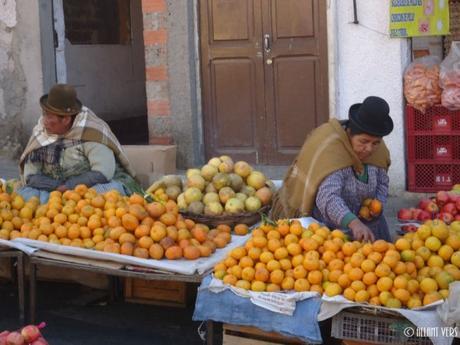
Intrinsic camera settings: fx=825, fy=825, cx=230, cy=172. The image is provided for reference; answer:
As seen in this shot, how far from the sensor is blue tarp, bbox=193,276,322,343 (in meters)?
4.17

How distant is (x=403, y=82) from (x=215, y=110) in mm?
2081

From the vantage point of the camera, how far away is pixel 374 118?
479 cm

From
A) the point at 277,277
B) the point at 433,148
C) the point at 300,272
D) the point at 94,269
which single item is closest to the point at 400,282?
the point at 300,272

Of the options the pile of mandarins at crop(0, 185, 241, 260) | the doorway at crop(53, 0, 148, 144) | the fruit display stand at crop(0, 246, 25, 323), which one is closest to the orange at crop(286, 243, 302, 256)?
the pile of mandarins at crop(0, 185, 241, 260)

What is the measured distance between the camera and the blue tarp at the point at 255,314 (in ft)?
13.7

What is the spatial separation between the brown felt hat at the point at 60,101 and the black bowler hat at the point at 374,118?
2443 millimetres

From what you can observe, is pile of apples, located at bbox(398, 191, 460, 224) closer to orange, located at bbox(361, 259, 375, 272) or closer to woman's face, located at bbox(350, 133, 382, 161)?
woman's face, located at bbox(350, 133, 382, 161)

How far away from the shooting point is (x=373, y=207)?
207 inches

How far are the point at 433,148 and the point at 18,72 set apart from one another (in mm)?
4956

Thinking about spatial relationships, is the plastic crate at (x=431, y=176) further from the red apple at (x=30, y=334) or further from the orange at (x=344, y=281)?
the red apple at (x=30, y=334)

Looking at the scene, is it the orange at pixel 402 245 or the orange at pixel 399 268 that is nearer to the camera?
the orange at pixel 399 268

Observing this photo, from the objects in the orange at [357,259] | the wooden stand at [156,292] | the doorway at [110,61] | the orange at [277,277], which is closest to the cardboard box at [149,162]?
the wooden stand at [156,292]

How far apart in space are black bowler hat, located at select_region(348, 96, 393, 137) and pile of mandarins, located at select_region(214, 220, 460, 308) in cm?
64

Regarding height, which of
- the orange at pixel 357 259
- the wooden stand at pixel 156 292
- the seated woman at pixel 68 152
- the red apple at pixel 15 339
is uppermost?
the seated woman at pixel 68 152
